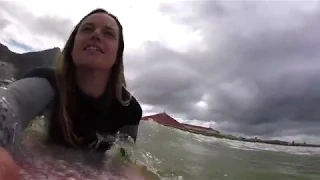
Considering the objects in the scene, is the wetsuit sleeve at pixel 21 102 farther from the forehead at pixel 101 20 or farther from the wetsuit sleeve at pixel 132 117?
the wetsuit sleeve at pixel 132 117

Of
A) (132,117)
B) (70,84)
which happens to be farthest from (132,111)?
(70,84)

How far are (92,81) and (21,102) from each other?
24.9 inches

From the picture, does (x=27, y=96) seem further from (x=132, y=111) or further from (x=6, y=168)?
(x=132, y=111)

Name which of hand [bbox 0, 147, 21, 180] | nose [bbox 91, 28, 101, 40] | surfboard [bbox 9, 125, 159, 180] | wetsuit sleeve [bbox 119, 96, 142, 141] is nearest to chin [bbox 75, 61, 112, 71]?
nose [bbox 91, 28, 101, 40]

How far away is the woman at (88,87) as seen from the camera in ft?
7.14

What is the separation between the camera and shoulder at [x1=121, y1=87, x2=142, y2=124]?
2.51 metres

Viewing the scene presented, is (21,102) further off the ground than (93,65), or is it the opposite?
(93,65)

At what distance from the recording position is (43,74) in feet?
7.04

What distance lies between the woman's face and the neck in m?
0.04

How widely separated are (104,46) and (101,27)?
6.5 inches

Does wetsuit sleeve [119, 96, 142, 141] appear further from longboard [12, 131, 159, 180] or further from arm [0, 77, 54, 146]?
arm [0, 77, 54, 146]

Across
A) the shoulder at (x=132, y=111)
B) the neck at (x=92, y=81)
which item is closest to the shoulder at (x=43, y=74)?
the neck at (x=92, y=81)

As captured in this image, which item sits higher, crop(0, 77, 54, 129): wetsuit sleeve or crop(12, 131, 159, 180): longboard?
crop(0, 77, 54, 129): wetsuit sleeve

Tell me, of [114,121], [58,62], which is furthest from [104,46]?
[114,121]
